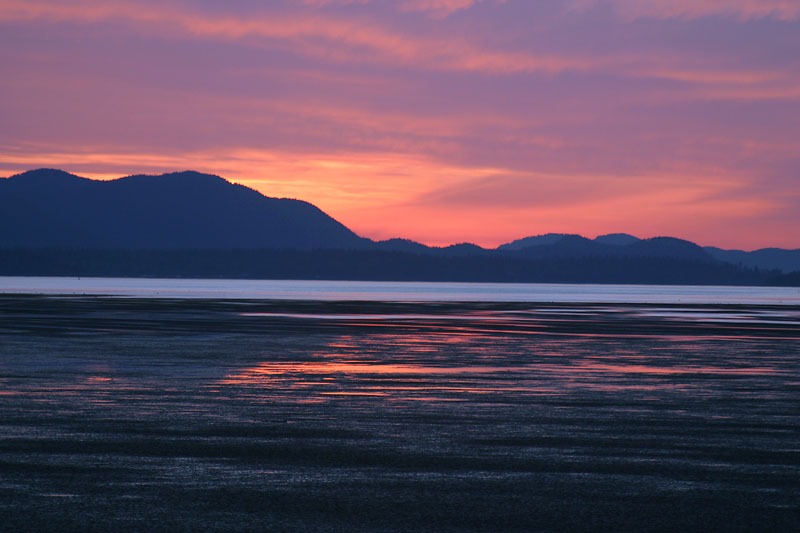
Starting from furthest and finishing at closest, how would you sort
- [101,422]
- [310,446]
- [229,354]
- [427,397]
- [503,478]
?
[229,354] < [427,397] < [101,422] < [310,446] < [503,478]

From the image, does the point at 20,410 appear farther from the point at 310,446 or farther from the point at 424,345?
the point at 424,345

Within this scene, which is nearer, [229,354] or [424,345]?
[229,354]

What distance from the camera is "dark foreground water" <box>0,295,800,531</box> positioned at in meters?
10.3

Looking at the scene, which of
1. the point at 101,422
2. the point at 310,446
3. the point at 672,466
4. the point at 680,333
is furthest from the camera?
the point at 680,333

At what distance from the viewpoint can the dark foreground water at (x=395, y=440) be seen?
10312 mm

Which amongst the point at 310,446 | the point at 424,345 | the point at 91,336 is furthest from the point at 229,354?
the point at 310,446

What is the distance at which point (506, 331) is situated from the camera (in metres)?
45.2

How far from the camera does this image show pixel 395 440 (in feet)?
48.6

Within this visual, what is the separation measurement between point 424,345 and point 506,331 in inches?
421

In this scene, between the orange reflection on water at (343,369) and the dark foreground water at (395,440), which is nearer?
the dark foreground water at (395,440)

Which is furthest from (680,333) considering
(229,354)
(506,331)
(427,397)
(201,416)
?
(201,416)

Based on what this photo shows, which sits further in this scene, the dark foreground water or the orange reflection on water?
the orange reflection on water

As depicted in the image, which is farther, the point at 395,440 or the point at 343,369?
the point at 343,369

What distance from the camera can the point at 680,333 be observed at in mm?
44344
